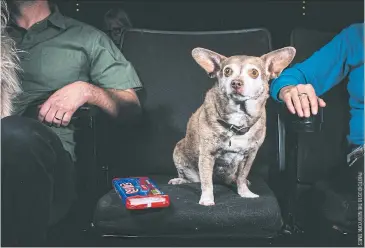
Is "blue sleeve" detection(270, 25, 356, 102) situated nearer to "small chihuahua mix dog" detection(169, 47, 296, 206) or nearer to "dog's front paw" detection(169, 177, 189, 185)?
"small chihuahua mix dog" detection(169, 47, 296, 206)

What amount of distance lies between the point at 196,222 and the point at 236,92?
11.5 inches

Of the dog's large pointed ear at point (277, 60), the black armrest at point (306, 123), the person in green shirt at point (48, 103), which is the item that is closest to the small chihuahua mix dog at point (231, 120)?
the dog's large pointed ear at point (277, 60)

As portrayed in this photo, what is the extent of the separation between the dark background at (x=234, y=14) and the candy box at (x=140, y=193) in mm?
444

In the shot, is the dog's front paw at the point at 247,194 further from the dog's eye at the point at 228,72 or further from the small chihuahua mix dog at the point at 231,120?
the dog's eye at the point at 228,72

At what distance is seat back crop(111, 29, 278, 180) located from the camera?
1.26 m

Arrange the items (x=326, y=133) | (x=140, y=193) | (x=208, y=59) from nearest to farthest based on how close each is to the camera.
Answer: (x=140, y=193) → (x=208, y=59) → (x=326, y=133)

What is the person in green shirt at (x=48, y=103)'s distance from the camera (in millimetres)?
984

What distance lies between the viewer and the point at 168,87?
130 cm

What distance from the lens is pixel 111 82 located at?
1264mm

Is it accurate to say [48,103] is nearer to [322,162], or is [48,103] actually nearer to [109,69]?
[109,69]

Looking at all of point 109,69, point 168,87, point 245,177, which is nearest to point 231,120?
point 245,177

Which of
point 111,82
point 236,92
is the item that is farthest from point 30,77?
point 236,92

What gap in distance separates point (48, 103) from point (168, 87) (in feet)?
1.01

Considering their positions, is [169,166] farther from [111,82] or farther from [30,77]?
[30,77]
